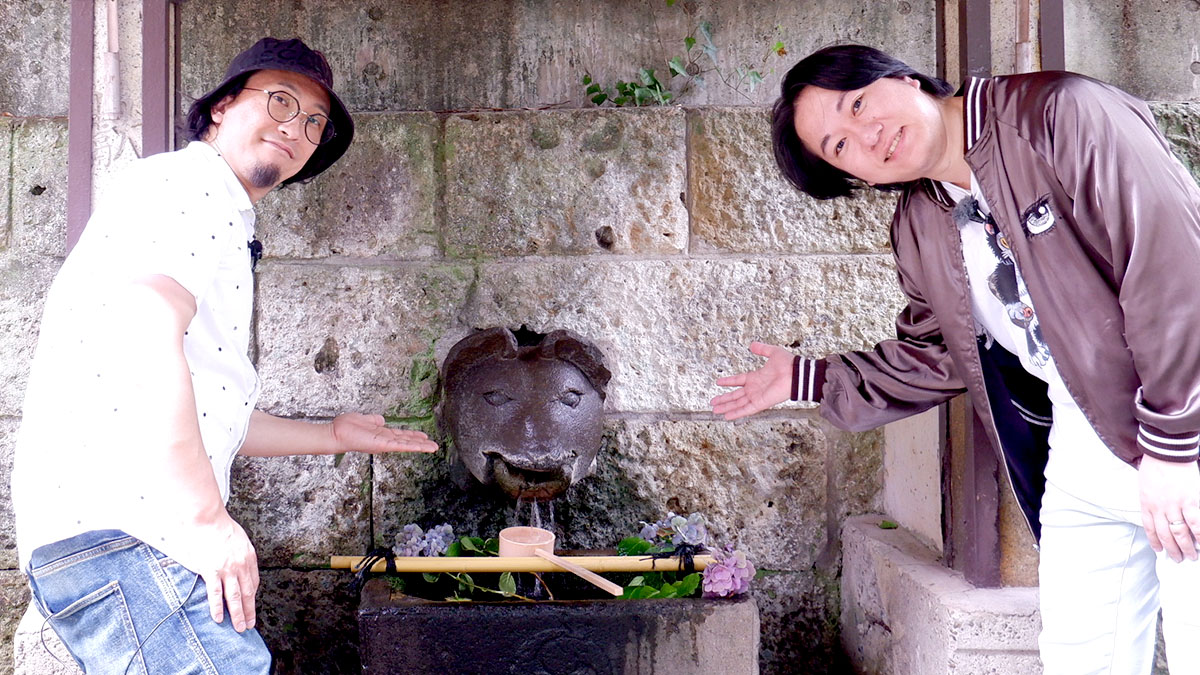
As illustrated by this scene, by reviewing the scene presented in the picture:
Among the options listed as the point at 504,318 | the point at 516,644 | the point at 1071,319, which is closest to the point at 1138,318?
the point at 1071,319

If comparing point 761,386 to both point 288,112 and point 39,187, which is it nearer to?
point 288,112

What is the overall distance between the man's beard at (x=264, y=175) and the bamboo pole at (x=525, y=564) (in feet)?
3.47

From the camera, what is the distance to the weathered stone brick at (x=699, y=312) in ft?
9.98

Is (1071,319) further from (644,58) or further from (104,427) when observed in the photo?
(644,58)

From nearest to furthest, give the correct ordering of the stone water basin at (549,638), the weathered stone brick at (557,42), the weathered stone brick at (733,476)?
the stone water basin at (549,638)
the weathered stone brick at (733,476)
the weathered stone brick at (557,42)

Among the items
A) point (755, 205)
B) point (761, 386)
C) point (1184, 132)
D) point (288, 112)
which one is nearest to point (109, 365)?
point (288, 112)

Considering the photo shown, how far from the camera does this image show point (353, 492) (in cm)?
303

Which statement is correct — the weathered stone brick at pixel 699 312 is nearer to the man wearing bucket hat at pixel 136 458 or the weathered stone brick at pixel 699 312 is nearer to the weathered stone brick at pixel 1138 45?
the weathered stone brick at pixel 1138 45

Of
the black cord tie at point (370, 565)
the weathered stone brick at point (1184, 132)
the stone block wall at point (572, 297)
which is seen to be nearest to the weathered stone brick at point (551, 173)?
the stone block wall at point (572, 297)

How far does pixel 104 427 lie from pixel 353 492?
5.06 feet

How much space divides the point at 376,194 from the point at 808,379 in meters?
1.50

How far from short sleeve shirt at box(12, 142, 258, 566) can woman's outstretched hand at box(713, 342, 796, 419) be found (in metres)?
1.26

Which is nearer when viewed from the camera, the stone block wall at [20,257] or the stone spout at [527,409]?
the stone spout at [527,409]

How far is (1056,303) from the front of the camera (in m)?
1.75
